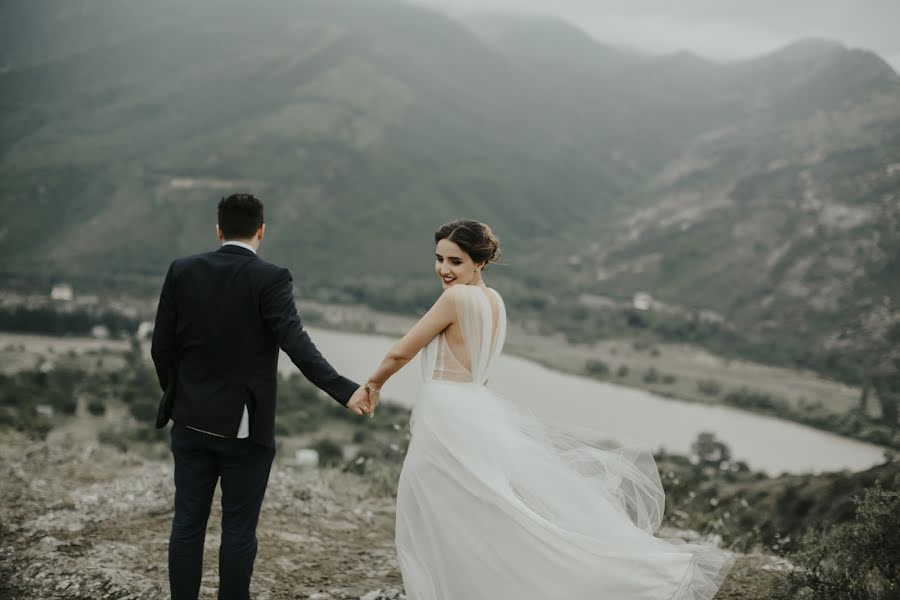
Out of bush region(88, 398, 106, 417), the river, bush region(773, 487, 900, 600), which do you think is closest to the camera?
bush region(773, 487, 900, 600)

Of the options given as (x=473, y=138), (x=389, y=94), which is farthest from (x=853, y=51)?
(x=389, y=94)

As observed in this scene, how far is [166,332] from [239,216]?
58 cm

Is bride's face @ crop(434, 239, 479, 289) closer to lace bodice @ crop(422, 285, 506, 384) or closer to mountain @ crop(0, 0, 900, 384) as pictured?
lace bodice @ crop(422, 285, 506, 384)

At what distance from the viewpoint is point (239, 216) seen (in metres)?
3.21

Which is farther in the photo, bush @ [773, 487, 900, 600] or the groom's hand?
bush @ [773, 487, 900, 600]

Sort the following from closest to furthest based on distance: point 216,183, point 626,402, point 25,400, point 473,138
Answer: point 25,400 → point 626,402 → point 216,183 → point 473,138

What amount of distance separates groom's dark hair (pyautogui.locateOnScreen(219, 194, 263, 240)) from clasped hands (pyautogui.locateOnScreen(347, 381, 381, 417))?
903 mm

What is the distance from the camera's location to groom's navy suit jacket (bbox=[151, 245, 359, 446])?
3133 mm

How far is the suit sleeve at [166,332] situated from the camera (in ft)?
10.4

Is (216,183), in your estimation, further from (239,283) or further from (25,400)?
(239,283)

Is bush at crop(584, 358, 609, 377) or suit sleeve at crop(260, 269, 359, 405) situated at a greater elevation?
suit sleeve at crop(260, 269, 359, 405)

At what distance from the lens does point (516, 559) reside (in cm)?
321

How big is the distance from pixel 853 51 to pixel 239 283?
106 meters

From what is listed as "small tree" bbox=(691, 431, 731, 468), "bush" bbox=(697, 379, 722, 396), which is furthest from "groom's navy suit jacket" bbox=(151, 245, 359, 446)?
"bush" bbox=(697, 379, 722, 396)
